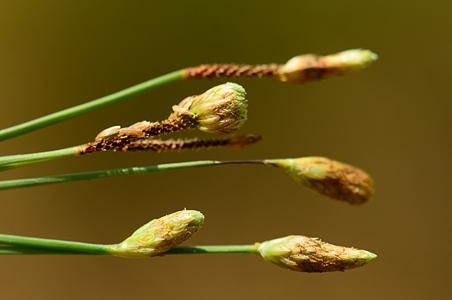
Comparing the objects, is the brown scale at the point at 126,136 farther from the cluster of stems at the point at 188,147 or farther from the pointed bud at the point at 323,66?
the pointed bud at the point at 323,66

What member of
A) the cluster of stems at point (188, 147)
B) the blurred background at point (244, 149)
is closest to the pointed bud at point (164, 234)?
the cluster of stems at point (188, 147)

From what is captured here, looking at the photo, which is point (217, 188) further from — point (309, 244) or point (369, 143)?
point (309, 244)

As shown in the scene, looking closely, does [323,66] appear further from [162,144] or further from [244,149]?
[244,149]

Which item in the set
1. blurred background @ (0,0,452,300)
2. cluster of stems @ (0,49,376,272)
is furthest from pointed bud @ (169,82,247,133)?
blurred background @ (0,0,452,300)

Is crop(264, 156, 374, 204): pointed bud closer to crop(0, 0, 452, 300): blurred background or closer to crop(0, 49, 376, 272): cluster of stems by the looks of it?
crop(0, 49, 376, 272): cluster of stems

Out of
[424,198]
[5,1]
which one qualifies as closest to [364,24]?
[424,198]
